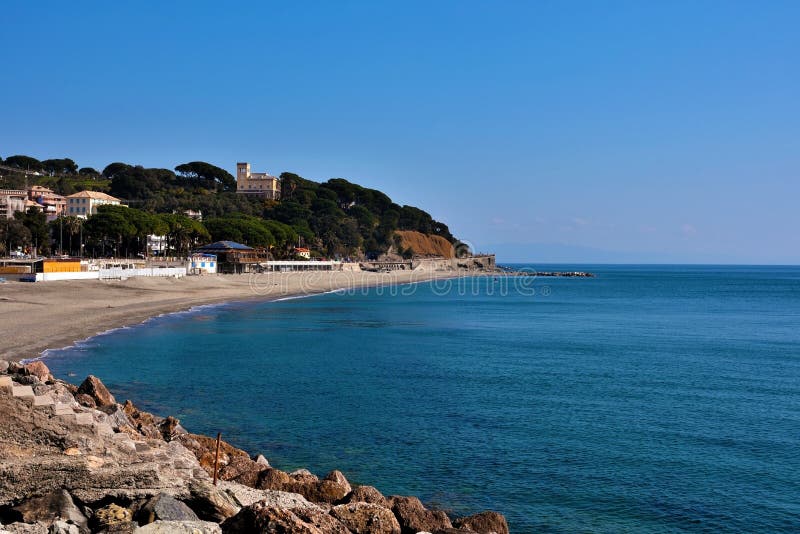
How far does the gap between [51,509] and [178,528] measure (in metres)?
1.61

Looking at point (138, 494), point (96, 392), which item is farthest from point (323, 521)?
point (96, 392)

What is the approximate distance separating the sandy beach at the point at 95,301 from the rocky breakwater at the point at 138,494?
16.5m

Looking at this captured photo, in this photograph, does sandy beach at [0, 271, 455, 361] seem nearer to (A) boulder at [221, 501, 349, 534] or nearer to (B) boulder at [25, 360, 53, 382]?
(B) boulder at [25, 360, 53, 382]

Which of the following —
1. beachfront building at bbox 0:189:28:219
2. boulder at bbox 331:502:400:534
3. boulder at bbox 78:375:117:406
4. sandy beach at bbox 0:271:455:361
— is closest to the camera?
boulder at bbox 331:502:400:534

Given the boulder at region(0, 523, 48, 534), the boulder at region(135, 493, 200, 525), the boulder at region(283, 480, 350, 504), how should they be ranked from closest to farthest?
1. the boulder at region(0, 523, 48, 534)
2. the boulder at region(135, 493, 200, 525)
3. the boulder at region(283, 480, 350, 504)

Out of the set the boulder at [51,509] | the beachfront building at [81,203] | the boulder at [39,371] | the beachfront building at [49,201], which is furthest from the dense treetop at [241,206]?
the boulder at [51,509]

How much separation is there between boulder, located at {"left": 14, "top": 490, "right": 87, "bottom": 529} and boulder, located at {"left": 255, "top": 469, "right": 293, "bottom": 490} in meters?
3.39

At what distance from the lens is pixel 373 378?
2538cm

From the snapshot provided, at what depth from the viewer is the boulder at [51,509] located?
755cm

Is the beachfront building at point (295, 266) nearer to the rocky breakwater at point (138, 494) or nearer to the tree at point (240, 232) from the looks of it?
the tree at point (240, 232)

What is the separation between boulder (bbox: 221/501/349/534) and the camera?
700cm

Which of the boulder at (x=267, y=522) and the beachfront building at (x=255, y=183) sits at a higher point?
the beachfront building at (x=255, y=183)

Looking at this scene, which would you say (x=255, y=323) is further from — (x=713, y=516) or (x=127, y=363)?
(x=713, y=516)

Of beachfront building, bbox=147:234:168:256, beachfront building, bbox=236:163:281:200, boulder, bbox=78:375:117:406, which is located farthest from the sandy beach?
beachfront building, bbox=236:163:281:200
